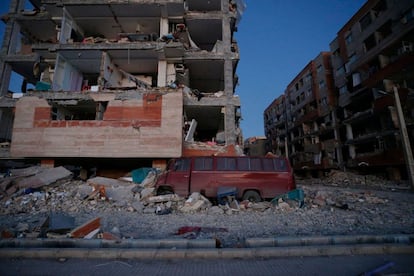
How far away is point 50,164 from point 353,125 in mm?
32868

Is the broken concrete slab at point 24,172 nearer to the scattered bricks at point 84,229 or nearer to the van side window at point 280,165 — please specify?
the scattered bricks at point 84,229

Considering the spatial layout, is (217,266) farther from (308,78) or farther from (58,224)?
(308,78)

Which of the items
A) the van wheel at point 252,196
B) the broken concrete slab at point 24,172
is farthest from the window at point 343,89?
the broken concrete slab at point 24,172

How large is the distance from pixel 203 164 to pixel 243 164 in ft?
5.96

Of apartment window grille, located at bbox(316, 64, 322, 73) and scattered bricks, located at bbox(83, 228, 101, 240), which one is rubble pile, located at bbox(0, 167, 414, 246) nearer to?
scattered bricks, located at bbox(83, 228, 101, 240)

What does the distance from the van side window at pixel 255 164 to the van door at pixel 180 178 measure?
2855 millimetres

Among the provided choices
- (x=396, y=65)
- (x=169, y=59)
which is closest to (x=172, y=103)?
(x=169, y=59)

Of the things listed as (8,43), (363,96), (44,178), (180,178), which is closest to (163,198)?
(180,178)

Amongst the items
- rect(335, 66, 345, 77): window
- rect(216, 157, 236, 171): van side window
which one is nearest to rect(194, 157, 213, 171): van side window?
rect(216, 157, 236, 171): van side window

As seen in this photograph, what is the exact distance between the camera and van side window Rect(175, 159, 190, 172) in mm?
9030

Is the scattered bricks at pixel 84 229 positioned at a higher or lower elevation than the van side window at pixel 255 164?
lower

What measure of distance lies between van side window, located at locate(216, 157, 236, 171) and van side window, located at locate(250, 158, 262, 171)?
80 cm

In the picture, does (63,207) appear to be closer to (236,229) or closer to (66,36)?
(236,229)

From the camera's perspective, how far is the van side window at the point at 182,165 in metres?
9.03
